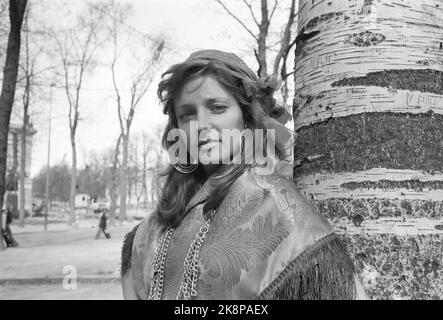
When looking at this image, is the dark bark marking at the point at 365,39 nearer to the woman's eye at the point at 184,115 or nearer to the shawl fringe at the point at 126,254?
the woman's eye at the point at 184,115

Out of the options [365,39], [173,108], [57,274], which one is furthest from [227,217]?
[57,274]

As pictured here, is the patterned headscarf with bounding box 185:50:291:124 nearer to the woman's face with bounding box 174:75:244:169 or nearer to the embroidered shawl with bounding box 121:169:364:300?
the woman's face with bounding box 174:75:244:169

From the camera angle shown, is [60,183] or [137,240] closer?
[137,240]

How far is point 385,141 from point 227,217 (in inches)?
18.5

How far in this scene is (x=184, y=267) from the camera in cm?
124

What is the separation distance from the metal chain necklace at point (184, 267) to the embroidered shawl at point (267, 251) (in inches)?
0.7

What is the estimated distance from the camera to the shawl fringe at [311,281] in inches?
43.4

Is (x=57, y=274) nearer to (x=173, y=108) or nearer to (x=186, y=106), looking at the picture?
(x=173, y=108)

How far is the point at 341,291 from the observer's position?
111 centimetres

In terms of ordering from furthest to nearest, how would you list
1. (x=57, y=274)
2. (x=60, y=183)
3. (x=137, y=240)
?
(x=60, y=183), (x=57, y=274), (x=137, y=240)

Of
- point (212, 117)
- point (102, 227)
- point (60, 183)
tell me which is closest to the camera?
point (212, 117)

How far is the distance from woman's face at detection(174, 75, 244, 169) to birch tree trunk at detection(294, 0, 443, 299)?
26 cm

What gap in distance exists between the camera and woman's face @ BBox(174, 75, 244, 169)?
1.36 meters
